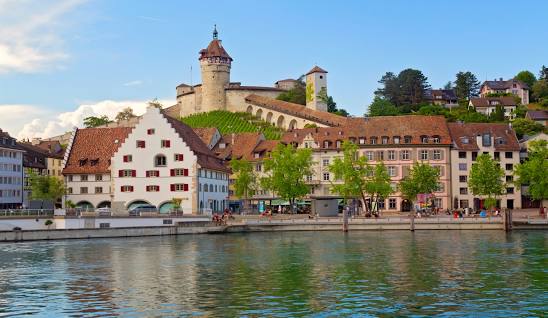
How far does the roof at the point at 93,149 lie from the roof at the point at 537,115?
297 feet

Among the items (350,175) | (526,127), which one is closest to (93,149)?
(350,175)

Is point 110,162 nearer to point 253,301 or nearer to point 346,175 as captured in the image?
point 346,175

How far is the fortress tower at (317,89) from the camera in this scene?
191750 millimetres

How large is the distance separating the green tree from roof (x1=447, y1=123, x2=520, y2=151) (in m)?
53.2

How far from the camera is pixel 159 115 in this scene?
99.9m

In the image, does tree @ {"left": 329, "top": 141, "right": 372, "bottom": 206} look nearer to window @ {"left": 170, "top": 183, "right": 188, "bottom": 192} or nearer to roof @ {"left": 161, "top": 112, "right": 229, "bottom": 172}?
roof @ {"left": 161, "top": 112, "right": 229, "bottom": 172}

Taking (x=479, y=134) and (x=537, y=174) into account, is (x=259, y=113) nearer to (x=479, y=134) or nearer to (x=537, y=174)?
(x=479, y=134)

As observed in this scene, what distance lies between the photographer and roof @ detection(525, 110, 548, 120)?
529 ft

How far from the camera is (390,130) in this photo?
115125 millimetres

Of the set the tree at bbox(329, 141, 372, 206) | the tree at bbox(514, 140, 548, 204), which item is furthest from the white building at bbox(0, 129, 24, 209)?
the tree at bbox(514, 140, 548, 204)

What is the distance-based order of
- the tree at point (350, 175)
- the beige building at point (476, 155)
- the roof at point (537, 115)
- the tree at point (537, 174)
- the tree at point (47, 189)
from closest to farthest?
1. the tree at point (537, 174)
2. the tree at point (350, 175)
3. the tree at point (47, 189)
4. the beige building at point (476, 155)
5. the roof at point (537, 115)

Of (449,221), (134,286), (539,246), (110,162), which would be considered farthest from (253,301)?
(110,162)

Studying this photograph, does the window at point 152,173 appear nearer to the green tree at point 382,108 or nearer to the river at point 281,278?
the river at point 281,278

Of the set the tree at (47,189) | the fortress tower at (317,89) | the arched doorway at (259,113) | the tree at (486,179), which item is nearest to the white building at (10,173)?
the tree at (47,189)
